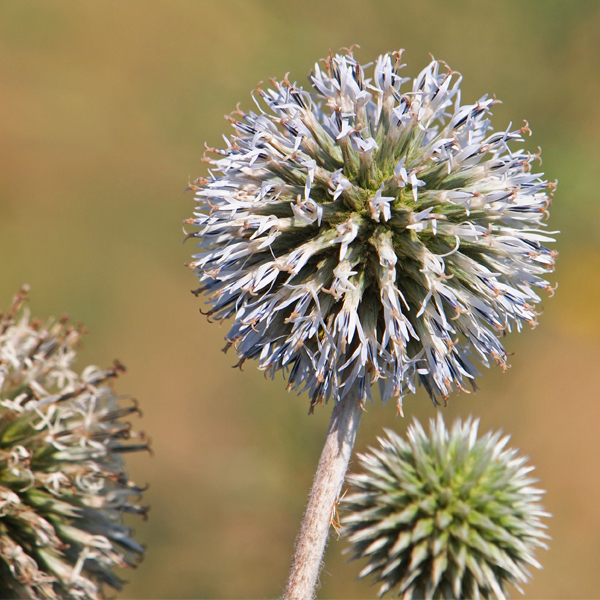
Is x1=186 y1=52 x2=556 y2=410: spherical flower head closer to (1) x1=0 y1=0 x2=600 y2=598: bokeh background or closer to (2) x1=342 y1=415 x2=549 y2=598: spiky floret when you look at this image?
(2) x1=342 y1=415 x2=549 y2=598: spiky floret

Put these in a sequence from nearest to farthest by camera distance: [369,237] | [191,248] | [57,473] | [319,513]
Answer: [319,513]
[369,237]
[57,473]
[191,248]

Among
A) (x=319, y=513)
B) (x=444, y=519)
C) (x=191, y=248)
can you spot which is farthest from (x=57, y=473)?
(x=191, y=248)

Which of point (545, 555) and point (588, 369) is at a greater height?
point (588, 369)

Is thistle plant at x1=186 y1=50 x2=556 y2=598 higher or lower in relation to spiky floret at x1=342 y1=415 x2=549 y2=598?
higher

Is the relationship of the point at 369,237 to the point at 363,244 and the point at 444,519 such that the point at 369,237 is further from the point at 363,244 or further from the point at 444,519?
the point at 444,519

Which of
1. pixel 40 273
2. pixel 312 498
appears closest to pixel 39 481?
pixel 312 498

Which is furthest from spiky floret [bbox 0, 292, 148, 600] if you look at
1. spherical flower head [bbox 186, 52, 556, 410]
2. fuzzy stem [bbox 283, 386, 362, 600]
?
fuzzy stem [bbox 283, 386, 362, 600]

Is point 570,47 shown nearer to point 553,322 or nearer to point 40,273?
point 553,322
